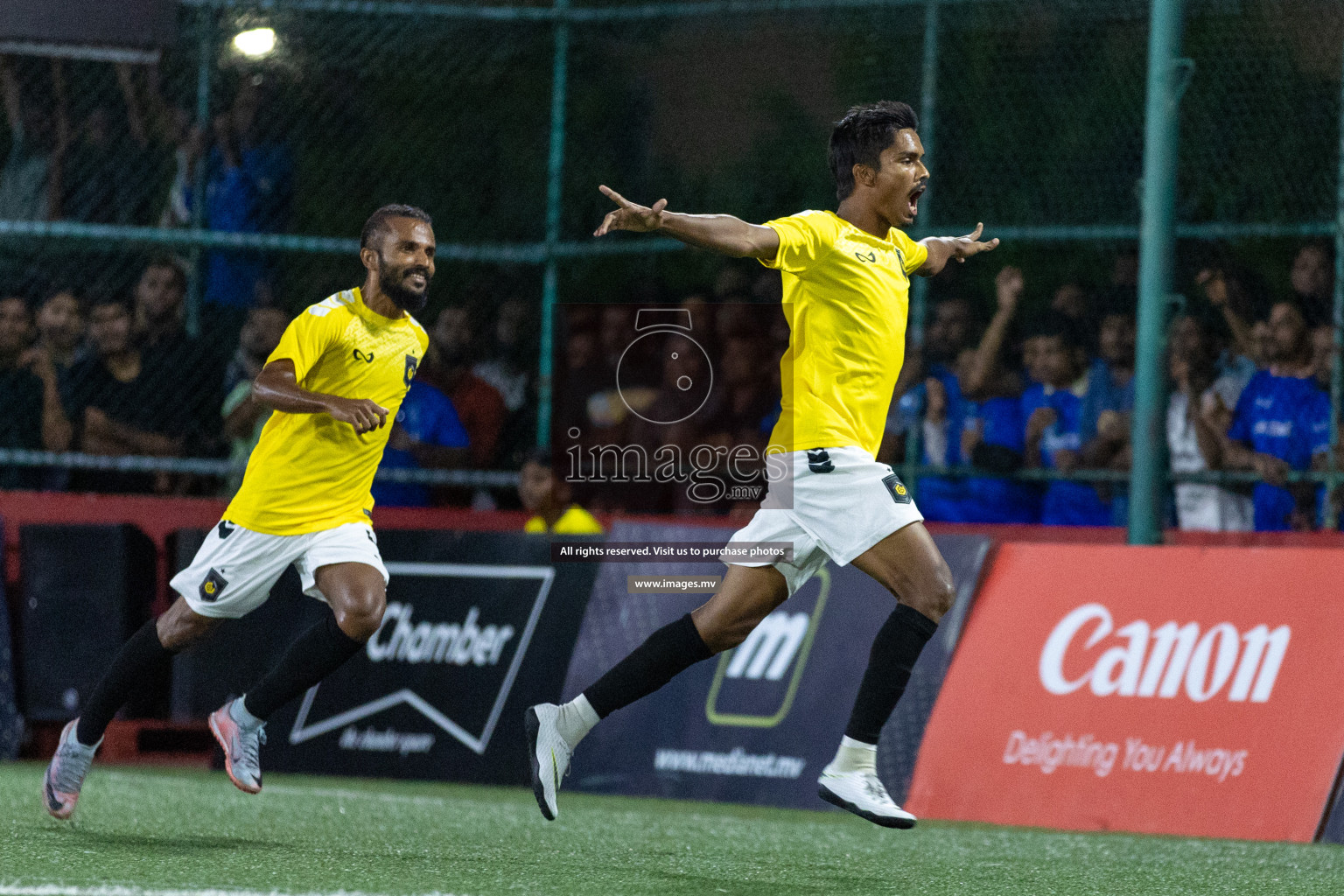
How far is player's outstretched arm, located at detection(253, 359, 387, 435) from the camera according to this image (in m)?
6.00

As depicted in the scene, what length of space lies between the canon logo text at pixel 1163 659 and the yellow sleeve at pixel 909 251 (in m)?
2.63

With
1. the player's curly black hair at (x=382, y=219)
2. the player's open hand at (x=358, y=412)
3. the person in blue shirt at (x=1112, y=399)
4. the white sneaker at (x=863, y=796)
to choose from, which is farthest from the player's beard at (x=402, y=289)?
the person in blue shirt at (x=1112, y=399)

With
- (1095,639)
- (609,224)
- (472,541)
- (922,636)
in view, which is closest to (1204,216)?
(1095,639)

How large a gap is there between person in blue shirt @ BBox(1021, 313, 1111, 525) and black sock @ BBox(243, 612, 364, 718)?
4487 millimetres

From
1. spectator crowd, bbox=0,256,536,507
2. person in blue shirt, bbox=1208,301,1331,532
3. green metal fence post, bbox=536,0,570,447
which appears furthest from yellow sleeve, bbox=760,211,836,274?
green metal fence post, bbox=536,0,570,447

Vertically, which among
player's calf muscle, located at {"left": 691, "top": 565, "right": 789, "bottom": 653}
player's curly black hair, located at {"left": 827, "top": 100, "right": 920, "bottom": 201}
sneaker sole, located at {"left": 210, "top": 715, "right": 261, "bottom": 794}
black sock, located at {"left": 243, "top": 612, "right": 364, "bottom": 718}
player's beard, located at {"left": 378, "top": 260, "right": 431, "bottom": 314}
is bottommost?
sneaker sole, located at {"left": 210, "top": 715, "right": 261, "bottom": 794}

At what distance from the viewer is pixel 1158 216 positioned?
29.4 ft

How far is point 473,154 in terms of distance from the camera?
1151cm

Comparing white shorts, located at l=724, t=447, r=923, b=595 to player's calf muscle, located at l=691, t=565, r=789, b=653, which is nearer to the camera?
white shorts, located at l=724, t=447, r=923, b=595

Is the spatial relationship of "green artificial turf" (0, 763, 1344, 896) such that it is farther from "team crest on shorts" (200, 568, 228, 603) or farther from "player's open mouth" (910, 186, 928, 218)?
"player's open mouth" (910, 186, 928, 218)

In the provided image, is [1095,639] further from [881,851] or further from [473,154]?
[473,154]

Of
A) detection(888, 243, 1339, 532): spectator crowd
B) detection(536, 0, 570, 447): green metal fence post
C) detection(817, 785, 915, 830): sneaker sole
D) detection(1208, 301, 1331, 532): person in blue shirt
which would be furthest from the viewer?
detection(536, 0, 570, 447): green metal fence post

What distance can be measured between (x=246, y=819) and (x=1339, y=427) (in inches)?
209

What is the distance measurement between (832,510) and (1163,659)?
296 centimetres
